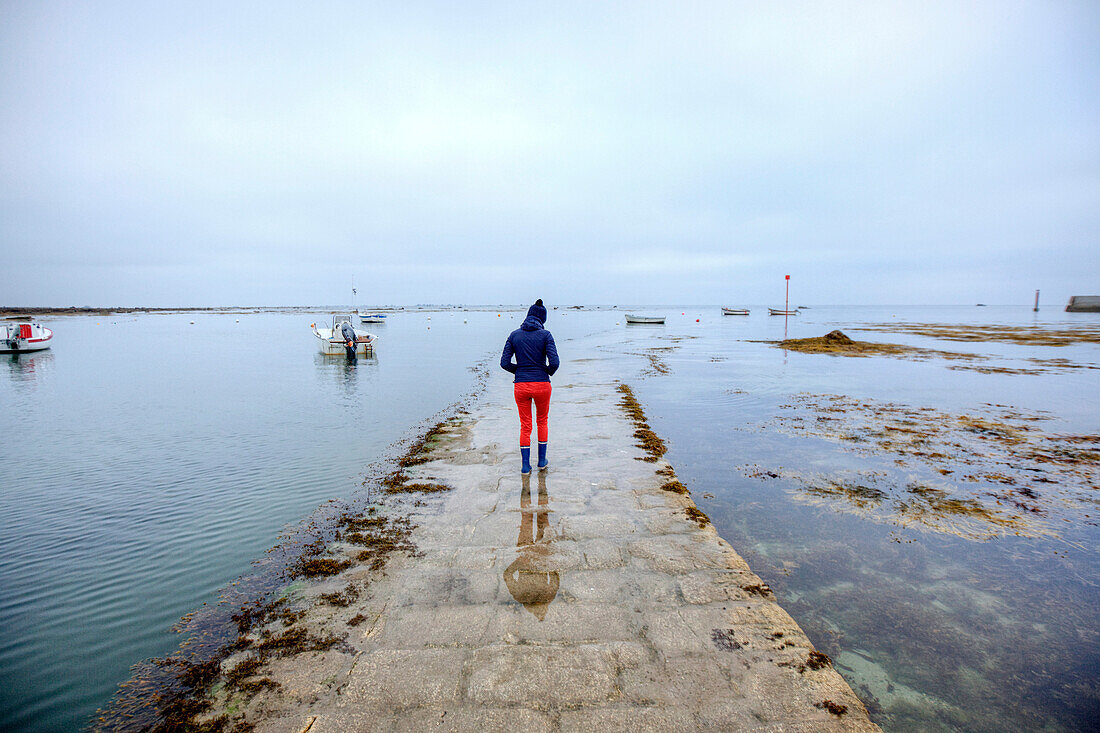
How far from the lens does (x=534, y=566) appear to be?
480 centimetres

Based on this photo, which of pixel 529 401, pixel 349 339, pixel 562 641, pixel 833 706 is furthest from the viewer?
pixel 349 339

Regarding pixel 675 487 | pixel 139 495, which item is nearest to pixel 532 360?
pixel 675 487

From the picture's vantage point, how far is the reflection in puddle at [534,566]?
13.8 ft

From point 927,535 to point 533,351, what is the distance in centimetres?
546

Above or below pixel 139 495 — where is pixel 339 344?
above

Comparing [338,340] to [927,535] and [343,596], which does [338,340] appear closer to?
[343,596]

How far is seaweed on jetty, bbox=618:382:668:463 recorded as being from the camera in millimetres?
9025

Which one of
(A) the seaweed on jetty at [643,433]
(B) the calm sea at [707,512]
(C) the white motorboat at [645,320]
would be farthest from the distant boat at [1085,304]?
(A) the seaweed on jetty at [643,433]

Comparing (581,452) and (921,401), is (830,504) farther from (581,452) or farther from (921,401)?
(921,401)

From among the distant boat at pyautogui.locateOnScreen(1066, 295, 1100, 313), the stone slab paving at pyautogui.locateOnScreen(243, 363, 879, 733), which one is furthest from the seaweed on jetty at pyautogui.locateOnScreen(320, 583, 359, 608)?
the distant boat at pyautogui.locateOnScreen(1066, 295, 1100, 313)

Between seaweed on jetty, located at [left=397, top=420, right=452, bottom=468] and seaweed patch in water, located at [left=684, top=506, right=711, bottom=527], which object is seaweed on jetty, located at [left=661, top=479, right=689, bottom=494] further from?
seaweed on jetty, located at [left=397, top=420, right=452, bottom=468]

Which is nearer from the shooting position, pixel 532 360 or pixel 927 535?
pixel 927 535

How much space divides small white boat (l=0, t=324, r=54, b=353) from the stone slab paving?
41895mm

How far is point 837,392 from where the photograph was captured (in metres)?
16.0
